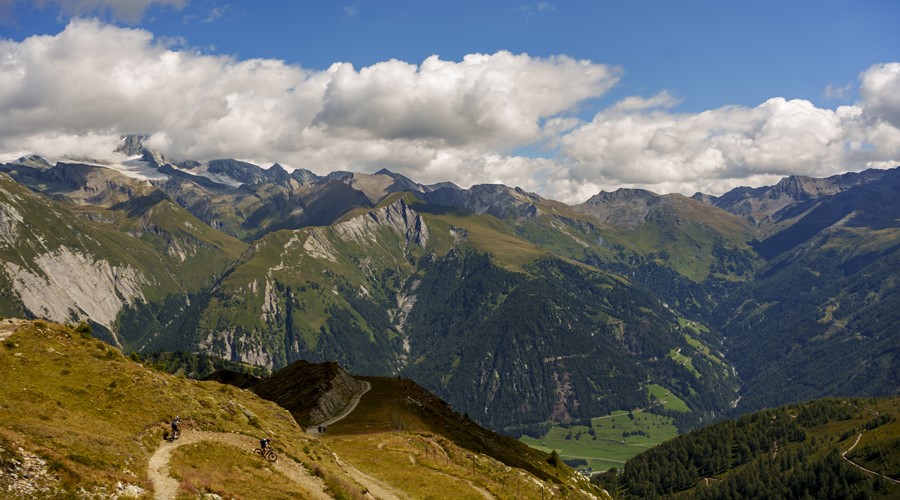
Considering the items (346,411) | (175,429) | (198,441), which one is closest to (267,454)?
(198,441)

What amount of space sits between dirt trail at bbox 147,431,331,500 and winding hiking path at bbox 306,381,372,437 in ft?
143

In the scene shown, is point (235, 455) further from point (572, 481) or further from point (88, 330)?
point (572, 481)

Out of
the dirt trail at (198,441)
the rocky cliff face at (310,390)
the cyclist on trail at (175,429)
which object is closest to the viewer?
the dirt trail at (198,441)

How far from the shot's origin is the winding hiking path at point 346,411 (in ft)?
354

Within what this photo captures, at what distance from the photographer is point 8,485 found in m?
36.6

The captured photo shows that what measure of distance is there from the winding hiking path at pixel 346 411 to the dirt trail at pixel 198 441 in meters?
43.5

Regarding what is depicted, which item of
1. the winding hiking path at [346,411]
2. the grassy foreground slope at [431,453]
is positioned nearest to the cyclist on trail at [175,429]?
the grassy foreground slope at [431,453]

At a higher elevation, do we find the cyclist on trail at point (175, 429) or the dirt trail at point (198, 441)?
the cyclist on trail at point (175, 429)

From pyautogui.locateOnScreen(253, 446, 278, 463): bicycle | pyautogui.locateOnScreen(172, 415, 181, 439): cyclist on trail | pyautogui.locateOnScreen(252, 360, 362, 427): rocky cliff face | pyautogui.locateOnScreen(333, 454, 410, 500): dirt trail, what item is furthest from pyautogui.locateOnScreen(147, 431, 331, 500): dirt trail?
pyautogui.locateOnScreen(252, 360, 362, 427): rocky cliff face

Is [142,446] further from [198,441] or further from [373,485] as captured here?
[373,485]

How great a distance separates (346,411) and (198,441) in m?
75.7

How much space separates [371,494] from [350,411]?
221 ft

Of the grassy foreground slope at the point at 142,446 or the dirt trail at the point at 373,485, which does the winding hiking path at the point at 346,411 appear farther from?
the dirt trail at the point at 373,485

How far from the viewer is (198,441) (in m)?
56.4
